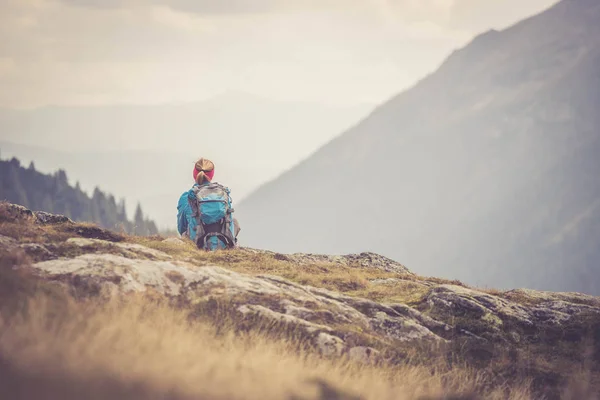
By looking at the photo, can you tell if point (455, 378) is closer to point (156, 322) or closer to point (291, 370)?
point (291, 370)

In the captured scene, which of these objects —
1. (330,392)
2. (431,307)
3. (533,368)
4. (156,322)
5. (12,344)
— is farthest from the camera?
(431,307)

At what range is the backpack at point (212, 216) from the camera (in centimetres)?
1806

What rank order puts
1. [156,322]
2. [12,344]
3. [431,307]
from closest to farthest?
[12,344] < [156,322] < [431,307]

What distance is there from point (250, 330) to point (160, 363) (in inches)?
117

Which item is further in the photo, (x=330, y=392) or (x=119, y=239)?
(x=119, y=239)

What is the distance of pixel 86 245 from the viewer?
13.4 metres

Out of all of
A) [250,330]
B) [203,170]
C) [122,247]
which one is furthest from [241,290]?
[203,170]

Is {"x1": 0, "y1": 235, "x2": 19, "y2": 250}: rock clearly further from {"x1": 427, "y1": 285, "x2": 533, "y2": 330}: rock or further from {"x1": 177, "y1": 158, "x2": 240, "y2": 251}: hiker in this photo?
{"x1": 427, "y1": 285, "x2": 533, "y2": 330}: rock

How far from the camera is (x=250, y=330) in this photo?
433 inches

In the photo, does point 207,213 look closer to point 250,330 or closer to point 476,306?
point 250,330

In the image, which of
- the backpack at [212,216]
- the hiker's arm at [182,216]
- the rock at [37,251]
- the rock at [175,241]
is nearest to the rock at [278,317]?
→ the rock at [37,251]

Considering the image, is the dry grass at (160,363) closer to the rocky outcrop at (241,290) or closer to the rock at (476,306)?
the rocky outcrop at (241,290)

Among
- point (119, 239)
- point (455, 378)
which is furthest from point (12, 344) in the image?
point (119, 239)

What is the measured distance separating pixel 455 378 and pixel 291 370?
12.0ft
